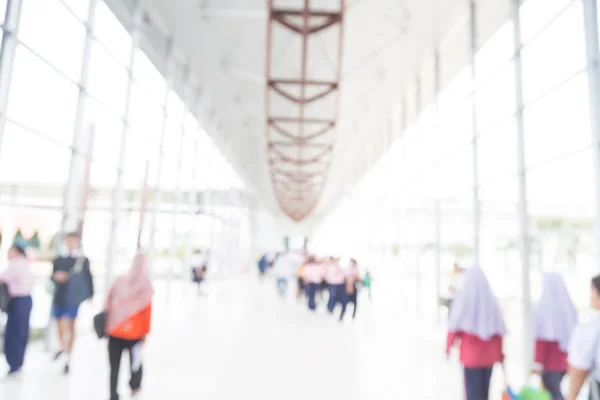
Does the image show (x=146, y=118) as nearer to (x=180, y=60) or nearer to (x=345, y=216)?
(x=180, y=60)

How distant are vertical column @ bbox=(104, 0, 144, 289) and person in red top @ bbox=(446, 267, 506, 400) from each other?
8.64 m

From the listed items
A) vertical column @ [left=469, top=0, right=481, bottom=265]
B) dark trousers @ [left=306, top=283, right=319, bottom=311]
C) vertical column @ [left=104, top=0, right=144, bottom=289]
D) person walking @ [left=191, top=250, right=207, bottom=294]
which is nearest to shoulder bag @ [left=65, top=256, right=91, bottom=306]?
vertical column @ [left=104, top=0, right=144, bottom=289]

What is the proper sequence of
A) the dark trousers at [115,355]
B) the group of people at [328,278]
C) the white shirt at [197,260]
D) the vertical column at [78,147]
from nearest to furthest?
the dark trousers at [115,355] < the vertical column at [78,147] < the group of people at [328,278] < the white shirt at [197,260]

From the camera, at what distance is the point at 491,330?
3840 millimetres

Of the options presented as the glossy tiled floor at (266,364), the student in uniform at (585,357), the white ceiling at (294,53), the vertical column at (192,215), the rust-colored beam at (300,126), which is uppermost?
the white ceiling at (294,53)

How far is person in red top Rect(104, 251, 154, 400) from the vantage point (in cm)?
461

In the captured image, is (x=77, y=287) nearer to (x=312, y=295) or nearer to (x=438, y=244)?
(x=312, y=295)

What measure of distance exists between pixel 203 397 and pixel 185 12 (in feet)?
37.3

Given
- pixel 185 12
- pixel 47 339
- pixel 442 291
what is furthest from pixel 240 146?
pixel 47 339

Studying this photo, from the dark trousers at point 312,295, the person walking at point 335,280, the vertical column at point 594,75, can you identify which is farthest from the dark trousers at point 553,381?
the dark trousers at point 312,295

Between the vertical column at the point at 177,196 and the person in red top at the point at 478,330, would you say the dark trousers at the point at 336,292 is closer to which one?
the vertical column at the point at 177,196

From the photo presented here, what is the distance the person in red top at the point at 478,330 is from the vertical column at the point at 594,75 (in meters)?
3.23

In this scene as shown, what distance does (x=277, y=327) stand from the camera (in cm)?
1062

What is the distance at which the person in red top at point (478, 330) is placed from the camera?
388 cm
